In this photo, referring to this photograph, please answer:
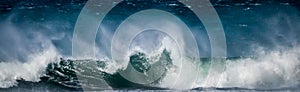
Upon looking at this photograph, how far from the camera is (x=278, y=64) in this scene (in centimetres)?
1162

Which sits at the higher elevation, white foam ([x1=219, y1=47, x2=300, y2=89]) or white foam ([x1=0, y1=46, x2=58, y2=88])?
white foam ([x1=219, y1=47, x2=300, y2=89])

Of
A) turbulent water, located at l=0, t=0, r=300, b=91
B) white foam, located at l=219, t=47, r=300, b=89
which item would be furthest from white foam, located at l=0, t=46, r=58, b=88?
white foam, located at l=219, t=47, r=300, b=89

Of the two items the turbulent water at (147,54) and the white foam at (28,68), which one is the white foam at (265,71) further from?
the white foam at (28,68)

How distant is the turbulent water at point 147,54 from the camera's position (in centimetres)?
1032

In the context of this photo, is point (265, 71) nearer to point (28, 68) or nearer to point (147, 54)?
point (147, 54)

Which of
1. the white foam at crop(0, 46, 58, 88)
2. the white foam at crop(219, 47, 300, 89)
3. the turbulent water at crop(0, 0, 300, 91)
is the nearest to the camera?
the white foam at crop(219, 47, 300, 89)

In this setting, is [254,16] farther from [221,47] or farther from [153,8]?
[153,8]

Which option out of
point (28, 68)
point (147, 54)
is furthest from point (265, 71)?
point (28, 68)

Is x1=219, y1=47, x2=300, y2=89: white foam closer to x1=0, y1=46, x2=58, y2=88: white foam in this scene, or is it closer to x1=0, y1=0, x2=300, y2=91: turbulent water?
x1=0, y1=0, x2=300, y2=91: turbulent water

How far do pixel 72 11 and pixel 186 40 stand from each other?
7.52 m

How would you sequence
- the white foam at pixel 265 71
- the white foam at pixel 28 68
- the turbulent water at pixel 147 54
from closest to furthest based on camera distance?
1. the white foam at pixel 265 71
2. the turbulent water at pixel 147 54
3. the white foam at pixel 28 68

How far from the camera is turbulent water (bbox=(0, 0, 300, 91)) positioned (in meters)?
10.3

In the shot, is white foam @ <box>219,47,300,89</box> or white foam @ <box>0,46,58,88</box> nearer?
white foam @ <box>219,47,300,89</box>

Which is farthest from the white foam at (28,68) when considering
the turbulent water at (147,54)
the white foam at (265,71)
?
the white foam at (265,71)
